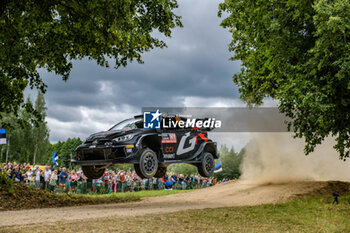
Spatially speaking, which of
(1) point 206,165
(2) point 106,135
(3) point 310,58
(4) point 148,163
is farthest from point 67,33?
(3) point 310,58

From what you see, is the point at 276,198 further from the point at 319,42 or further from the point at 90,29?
the point at 90,29

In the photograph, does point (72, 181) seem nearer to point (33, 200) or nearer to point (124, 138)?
point (33, 200)

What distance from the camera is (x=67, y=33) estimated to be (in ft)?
44.5

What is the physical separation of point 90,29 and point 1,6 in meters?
3.43

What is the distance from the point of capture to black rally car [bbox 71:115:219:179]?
1307 cm

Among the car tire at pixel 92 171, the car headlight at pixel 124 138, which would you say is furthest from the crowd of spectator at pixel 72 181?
the car headlight at pixel 124 138

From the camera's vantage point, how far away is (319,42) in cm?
1377

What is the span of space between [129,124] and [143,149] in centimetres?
160

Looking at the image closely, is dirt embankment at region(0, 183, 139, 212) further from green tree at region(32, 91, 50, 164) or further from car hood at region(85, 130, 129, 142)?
green tree at region(32, 91, 50, 164)

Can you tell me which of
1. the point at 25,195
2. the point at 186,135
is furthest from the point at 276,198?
the point at 25,195

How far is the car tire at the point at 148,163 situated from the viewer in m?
13.0

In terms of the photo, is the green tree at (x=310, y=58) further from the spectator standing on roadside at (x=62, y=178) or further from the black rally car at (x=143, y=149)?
the spectator standing on roadside at (x=62, y=178)

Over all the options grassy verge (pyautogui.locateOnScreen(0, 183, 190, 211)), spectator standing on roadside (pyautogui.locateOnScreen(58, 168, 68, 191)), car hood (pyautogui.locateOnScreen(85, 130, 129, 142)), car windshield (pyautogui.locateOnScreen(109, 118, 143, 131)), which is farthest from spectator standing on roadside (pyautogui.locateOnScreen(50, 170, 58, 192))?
car hood (pyautogui.locateOnScreen(85, 130, 129, 142))

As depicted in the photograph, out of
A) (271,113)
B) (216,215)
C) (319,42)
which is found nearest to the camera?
(216,215)
